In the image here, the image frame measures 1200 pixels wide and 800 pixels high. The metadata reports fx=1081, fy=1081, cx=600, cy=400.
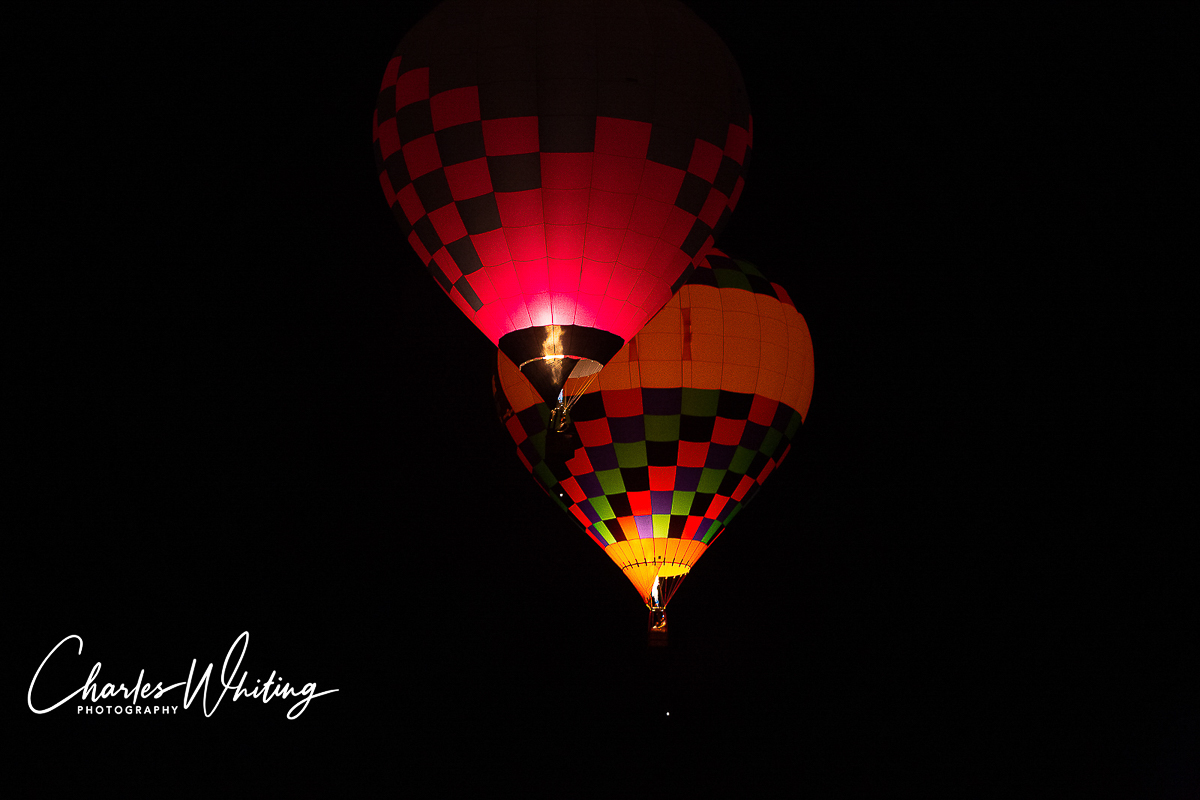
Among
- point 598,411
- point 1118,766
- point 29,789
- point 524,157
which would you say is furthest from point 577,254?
point 1118,766

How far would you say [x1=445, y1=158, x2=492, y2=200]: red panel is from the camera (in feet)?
19.6

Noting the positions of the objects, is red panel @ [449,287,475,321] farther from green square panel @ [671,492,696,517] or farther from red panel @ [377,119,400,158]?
green square panel @ [671,492,696,517]

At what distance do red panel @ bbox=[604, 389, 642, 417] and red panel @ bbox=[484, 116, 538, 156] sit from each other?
249cm

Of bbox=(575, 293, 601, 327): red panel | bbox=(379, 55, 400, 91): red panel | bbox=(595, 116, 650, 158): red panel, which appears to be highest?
bbox=(379, 55, 400, 91): red panel

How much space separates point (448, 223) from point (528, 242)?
0.53 m

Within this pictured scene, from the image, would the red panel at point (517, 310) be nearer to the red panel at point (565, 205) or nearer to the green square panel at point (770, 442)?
the red panel at point (565, 205)

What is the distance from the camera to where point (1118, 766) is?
1212 centimetres

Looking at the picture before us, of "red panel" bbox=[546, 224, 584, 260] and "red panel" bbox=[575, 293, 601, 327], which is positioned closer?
"red panel" bbox=[546, 224, 584, 260]

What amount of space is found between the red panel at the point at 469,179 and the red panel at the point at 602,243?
0.61m

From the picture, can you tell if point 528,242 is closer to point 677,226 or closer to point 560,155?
point 560,155

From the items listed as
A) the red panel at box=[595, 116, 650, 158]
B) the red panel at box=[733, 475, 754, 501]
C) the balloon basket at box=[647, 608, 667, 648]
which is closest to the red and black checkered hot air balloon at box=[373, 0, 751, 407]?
the red panel at box=[595, 116, 650, 158]

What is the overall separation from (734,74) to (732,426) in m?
2.73

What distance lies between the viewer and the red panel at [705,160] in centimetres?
608

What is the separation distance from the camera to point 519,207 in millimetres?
5961
